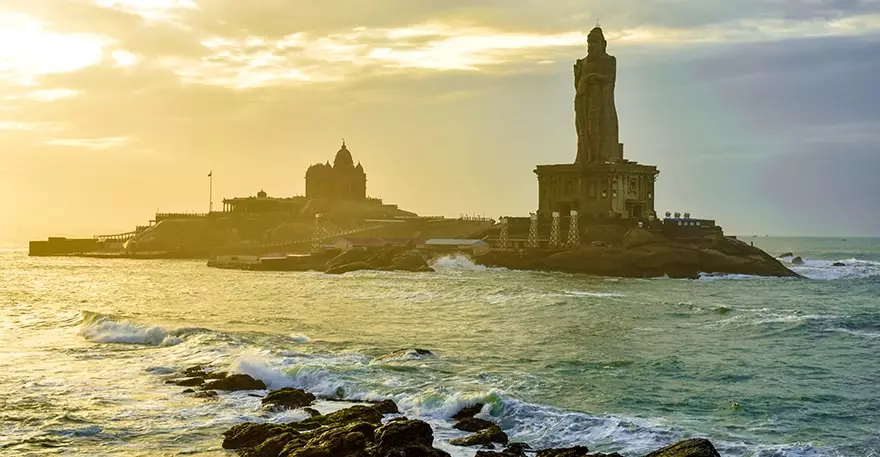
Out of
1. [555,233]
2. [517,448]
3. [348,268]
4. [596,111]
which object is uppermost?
[596,111]

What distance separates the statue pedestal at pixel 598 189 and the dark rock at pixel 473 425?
82809mm

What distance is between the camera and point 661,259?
8656cm

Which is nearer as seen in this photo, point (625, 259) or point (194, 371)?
point (194, 371)

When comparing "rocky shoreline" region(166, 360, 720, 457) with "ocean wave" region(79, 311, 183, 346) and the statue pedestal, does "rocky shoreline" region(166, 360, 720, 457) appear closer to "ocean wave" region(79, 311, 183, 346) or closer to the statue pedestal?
"ocean wave" region(79, 311, 183, 346)

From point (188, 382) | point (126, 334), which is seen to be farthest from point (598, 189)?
point (188, 382)

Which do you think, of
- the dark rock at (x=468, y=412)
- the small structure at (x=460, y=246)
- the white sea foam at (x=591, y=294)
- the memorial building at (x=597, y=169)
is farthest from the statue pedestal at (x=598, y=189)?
the dark rock at (x=468, y=412)

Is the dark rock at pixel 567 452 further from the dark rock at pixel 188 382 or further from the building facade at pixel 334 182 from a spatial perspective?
the building facade at pixel 334 182

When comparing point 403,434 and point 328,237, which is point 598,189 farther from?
point 403,434

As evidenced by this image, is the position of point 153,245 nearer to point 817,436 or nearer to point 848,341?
point 848,341

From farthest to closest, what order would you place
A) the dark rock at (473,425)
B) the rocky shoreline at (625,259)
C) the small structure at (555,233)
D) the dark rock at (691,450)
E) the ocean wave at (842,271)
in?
the small structure at (555,233)
the ocean wave at (842,271)
the rocky shoreline at (625,259)
the dark rock at (473,425)
the dark rock at (691,450)

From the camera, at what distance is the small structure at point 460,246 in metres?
106

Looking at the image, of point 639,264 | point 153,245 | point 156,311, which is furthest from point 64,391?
point 153,245

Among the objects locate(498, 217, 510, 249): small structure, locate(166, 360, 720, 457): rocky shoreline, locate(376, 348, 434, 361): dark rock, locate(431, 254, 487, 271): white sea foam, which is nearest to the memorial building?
locate(498, 217, 510, 249): small structure

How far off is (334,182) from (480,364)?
143 m
